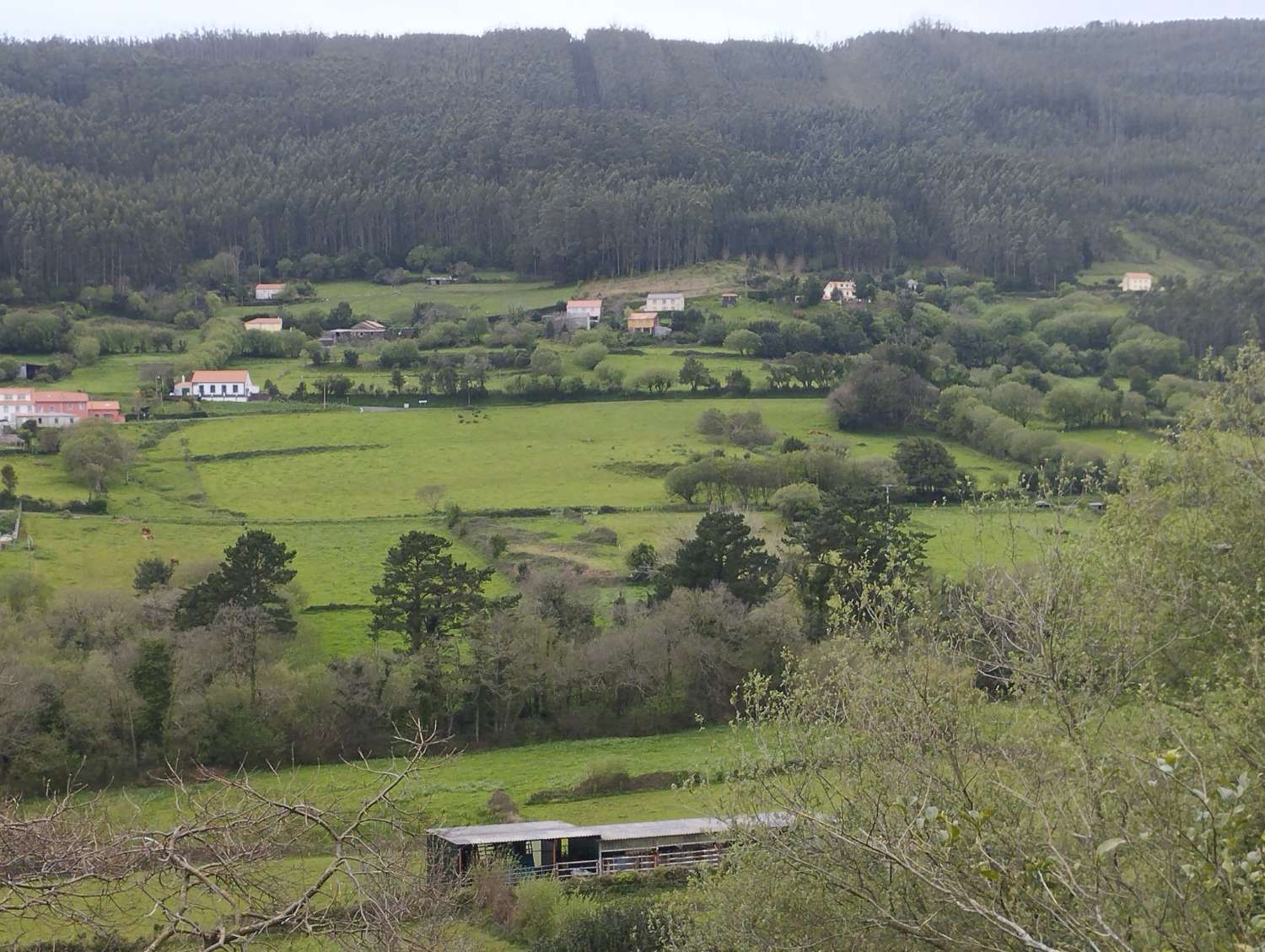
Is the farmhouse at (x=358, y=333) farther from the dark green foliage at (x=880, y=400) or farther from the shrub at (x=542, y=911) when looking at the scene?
the shrub at (x=542, y=911)

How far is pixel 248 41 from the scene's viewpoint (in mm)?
178500

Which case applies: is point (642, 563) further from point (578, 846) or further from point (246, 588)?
point (578, 846)

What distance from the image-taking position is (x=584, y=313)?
9312cm

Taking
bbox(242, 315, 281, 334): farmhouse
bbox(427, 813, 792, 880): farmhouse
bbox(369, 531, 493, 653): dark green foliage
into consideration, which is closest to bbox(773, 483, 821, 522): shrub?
bbox(369, 531, 493, 653): dark green foliage

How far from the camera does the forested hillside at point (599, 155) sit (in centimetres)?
11300

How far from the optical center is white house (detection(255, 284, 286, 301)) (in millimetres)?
104562

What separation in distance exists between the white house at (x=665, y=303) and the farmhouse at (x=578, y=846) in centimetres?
7083

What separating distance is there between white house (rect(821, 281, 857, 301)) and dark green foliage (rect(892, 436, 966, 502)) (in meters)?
42.2

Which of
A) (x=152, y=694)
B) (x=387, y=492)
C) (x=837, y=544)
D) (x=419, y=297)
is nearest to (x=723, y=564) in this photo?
(x=837, y=544)

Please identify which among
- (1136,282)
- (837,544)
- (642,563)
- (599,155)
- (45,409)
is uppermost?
(599,155)

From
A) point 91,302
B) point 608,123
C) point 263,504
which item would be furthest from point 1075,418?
point 608,123

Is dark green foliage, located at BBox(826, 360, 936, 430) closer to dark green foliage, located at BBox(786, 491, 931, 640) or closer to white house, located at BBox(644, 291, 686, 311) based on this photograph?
dark green foliage, located at BBox(786, 491, 931, 640)

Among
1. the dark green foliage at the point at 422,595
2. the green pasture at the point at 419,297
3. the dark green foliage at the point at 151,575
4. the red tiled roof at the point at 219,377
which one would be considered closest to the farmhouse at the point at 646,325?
the green pasture at the point at 419,297

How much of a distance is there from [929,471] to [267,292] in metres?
64.8
